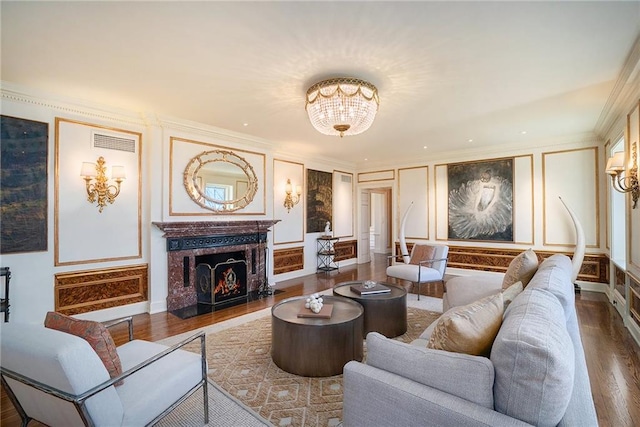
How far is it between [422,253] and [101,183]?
15.8 feet

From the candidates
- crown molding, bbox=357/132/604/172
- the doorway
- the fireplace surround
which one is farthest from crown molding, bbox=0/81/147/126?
the doorway

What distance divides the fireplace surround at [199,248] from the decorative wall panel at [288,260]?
70 centimetres

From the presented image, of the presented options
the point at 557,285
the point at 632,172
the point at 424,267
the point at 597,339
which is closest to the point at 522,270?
the point at 557,285

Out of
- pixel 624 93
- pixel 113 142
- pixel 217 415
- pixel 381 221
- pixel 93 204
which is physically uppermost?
pixel 624 93

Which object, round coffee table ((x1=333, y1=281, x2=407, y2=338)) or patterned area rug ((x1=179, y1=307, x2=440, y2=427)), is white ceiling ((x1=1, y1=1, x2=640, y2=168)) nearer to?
round coffee table ((x1=333, y1=281, x2=407, y2=338))

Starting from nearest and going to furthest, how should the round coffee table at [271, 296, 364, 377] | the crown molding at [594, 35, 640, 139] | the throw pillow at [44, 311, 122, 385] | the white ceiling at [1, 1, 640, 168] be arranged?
the throw pillow at [44, 311, 122, 385] → the white ceiling at [1, 1, 640, 168] → the round coffee table at [271, 296, 364, 377] → the crown molding at [594, 35, 640, 139]

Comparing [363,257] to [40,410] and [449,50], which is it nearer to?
[449,50]

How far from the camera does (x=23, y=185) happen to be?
10.7 feet

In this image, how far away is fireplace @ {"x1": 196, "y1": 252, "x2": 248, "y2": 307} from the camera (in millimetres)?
4521

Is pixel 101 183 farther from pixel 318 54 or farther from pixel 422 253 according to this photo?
pixel 422 253

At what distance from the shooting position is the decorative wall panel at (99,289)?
3.54 meters

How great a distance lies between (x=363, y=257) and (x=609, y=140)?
5430mm

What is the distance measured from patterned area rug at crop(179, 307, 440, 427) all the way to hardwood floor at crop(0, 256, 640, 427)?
30.7 inches

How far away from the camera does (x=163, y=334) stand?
337 cm
